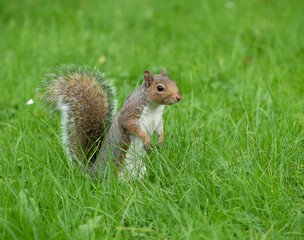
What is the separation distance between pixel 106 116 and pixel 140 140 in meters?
0.32

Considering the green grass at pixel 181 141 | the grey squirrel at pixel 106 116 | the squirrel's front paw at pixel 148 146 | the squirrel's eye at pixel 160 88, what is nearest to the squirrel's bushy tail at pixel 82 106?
the grey squirrel at pixel 106 116

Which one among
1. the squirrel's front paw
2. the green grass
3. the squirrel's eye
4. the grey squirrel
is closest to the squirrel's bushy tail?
the grey squirrel

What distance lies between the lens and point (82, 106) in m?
2.24

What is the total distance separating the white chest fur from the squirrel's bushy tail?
0.63ft

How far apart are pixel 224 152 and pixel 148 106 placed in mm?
473

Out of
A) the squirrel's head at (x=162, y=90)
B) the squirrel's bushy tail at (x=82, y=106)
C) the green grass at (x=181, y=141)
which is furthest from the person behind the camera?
the squirrel's bushy tail at (x=82, y=106)

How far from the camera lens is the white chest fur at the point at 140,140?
6.91ft

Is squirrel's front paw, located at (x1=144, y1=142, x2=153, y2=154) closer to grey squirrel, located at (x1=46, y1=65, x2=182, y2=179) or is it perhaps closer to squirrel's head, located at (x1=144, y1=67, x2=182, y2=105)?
grey squirrel, located at (x1=46, y1=65, x2=182, y2=179)

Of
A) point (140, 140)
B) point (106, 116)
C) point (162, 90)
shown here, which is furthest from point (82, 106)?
point (162, 90)

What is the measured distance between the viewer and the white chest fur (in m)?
2.11

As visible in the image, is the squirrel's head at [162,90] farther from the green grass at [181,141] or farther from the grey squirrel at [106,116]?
the green grass at [181,141]

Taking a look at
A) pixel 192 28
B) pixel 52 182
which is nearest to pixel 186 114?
pixel 52 182

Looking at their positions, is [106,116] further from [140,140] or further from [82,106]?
[140,140]

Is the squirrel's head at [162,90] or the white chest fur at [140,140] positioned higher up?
the squirrel's head at [162,90]
